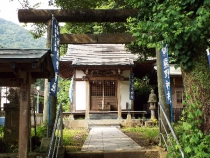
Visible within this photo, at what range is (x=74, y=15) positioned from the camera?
857 centimetres

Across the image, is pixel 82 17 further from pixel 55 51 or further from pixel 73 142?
pixel 73 142

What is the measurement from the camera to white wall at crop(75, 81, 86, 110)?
19.1 meters

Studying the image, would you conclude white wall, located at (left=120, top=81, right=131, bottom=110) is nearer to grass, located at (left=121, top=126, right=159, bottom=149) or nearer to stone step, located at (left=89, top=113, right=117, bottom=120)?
stone step, located at (left=89, top=113, right=117, bottom=120)

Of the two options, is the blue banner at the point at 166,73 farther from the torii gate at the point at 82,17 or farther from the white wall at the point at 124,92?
the white wall at the point at 124,92

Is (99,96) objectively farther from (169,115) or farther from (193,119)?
(193,119)

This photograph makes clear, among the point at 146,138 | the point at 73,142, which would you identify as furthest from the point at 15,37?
the point at 146,138

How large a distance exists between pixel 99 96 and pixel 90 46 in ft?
14.0

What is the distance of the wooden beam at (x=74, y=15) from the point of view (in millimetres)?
8164

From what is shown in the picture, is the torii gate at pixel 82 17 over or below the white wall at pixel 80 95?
over

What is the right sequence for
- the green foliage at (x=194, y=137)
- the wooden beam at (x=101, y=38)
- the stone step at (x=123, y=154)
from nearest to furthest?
the green foliage at (x=194, y=137)
the stone step at (x=123, y=154)
the wooden beam at (x=101, y=38)

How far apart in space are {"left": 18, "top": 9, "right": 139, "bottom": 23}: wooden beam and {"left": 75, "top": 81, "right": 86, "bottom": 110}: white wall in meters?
10.8

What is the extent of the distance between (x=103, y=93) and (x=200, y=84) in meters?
14.6

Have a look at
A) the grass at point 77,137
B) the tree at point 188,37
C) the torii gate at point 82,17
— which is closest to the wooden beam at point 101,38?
the torii gate at point 82,17

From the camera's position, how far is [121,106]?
19172 millimetres
